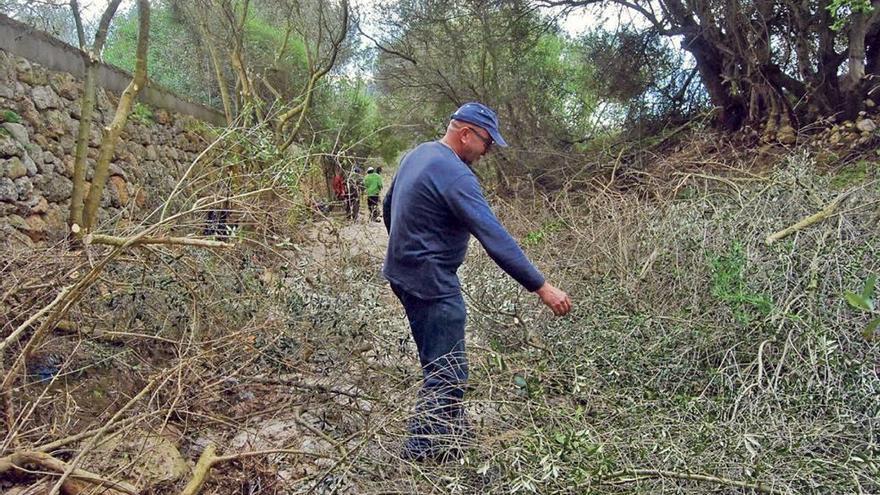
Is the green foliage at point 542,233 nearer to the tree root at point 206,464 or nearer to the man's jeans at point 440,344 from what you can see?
the man's jeans at point 440,344

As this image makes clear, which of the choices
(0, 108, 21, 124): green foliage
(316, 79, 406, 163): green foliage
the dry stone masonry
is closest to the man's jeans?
the dry stone masonry

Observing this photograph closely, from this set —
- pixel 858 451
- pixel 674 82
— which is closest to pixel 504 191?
pixel 674 82

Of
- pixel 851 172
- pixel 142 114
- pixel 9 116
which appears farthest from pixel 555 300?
pixel 142 114

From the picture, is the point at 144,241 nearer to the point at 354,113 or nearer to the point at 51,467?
the point at 51,467

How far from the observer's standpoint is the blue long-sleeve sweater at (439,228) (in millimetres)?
2766

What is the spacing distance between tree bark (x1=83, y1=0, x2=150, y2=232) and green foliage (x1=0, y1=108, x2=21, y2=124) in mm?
697

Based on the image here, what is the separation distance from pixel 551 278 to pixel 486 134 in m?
1.94

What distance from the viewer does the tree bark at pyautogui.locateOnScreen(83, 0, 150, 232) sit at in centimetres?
445

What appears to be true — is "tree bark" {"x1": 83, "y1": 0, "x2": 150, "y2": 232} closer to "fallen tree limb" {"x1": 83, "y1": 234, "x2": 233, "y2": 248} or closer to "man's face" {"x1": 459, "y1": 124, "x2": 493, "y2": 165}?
"fallen tree limb" {"x1": 83, "y1": 234, "x2": 233, "y2": 248}

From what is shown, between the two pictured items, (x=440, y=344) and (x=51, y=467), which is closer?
(x=51, y=467)

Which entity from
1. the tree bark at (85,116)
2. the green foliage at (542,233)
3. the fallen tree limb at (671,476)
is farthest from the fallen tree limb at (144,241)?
the green foliage at (542,233)

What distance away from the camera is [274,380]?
3.53 m

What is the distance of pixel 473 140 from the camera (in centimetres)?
304

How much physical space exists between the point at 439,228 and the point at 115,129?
2776 mm
